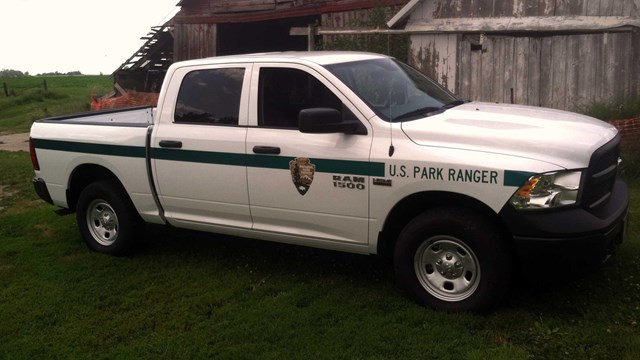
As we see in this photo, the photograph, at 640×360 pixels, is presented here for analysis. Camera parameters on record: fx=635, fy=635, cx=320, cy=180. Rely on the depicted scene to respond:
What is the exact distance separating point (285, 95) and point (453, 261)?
5.99 ft

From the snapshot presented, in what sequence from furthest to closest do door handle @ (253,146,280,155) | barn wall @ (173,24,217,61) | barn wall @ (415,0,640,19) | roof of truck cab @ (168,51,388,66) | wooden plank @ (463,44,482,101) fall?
1. barn wall @ (173,24,217,61)
2. wooden plank @ (463,44,482,101)
3. barn wall @ (415,0,640,19)
4. roof of truck cab @ (168,51,388,66)
5. door handle @ (253,146,280,155)

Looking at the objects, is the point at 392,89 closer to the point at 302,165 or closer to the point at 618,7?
the point at 302,165

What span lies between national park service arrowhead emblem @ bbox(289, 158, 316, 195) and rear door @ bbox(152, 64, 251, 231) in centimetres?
48

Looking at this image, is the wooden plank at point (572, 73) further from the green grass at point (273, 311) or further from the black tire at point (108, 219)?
the black tire at point (108, 219)

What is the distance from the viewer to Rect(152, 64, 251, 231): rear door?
→ 510 centimetres

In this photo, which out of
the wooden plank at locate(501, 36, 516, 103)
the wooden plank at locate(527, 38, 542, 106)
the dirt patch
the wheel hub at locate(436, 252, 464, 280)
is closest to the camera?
the wheel hub at locate(436, 252, 464, 280)

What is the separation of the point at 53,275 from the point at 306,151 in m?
2.76

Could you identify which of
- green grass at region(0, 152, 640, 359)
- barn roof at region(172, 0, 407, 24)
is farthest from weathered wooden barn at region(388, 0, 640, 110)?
green grass at region(0, 152, 640, 359)

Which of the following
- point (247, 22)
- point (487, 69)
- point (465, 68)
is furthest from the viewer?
point (247, 22)

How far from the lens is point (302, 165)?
15.4 feet

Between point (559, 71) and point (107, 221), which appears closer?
point (107, 221)

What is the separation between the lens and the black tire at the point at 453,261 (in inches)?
163

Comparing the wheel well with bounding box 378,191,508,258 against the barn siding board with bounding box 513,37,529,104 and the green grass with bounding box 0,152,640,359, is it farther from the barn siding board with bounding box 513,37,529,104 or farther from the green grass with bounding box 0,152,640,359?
the barn siding board with bounding box 513,37,529,104

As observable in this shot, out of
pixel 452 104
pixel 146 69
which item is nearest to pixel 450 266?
pixel 452 104
